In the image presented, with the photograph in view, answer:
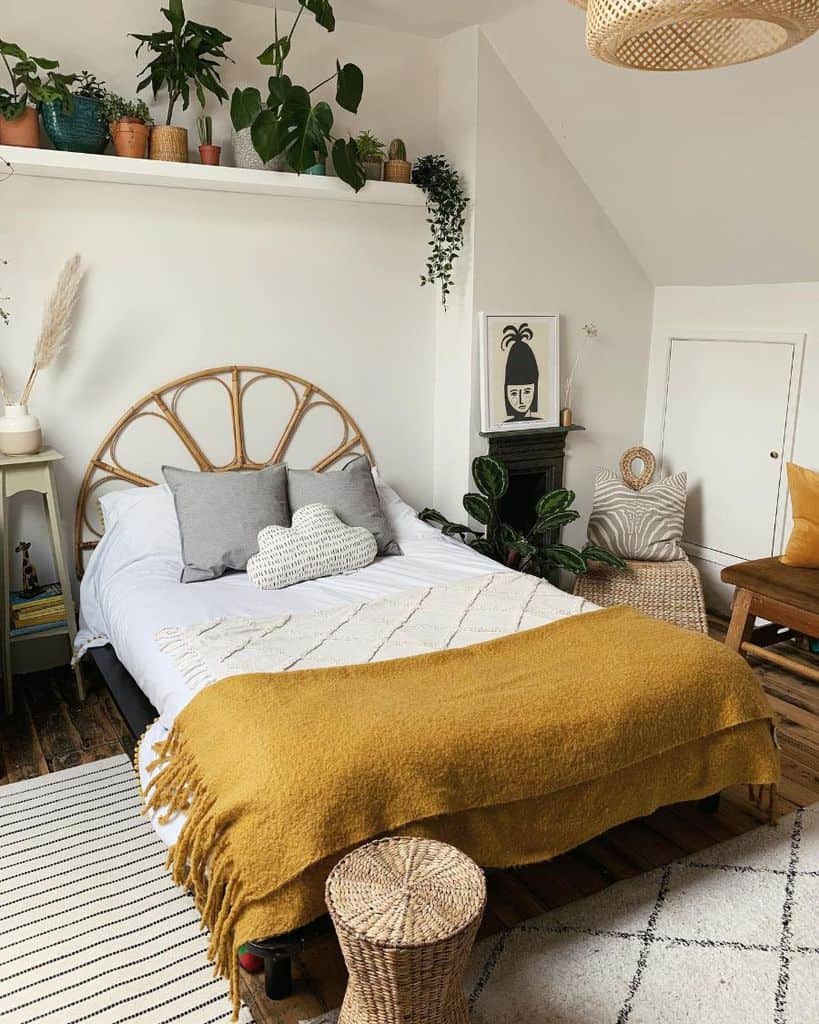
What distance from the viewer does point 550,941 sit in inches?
86.6

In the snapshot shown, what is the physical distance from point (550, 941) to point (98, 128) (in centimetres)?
306

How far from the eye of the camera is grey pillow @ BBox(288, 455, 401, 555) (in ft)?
11.7

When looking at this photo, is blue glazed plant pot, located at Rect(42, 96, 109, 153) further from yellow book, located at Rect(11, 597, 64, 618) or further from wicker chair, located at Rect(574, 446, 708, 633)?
wicker chair, located at Rect(574, 446, 708, 633)

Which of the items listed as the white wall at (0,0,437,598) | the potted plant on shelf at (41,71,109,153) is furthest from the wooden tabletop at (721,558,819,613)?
the potted plant on shelf at (41,71,109,153)

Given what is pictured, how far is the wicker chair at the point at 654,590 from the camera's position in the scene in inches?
157

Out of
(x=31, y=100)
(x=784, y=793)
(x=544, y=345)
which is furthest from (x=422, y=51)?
(x=784, y=793)

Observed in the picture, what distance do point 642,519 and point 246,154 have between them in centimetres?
238

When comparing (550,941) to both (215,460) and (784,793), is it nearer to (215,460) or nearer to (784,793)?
(784,793)

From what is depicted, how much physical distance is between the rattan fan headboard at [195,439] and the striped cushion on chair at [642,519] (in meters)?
1.16

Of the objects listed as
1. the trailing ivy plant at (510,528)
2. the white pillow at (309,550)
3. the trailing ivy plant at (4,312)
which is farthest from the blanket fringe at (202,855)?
the trailing ivy plant at (510,528)

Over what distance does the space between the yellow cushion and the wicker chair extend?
0.47 metres

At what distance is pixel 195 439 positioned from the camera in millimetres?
3793

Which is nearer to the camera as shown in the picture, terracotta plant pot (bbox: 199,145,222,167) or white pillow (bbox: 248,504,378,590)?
white pillow (bbox: 248,504,378,590)

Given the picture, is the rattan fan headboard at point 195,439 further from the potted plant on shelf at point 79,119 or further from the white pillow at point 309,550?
the potted plant on shelf at point 79,119
